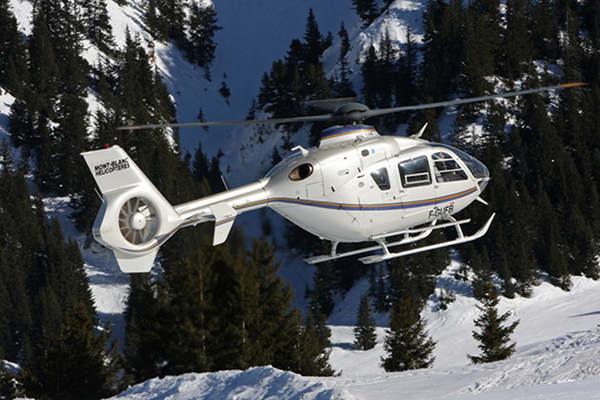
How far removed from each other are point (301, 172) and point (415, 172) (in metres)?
3.44

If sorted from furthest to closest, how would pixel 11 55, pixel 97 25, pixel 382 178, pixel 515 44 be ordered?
pixel 97 25, pixel 515 44, pixel 11 55, pixel 382 178

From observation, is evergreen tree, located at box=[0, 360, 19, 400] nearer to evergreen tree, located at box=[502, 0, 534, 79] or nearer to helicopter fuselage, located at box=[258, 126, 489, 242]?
helicopter fuselage, located at box=[258, 126, 489, 242]

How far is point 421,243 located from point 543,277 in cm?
1048

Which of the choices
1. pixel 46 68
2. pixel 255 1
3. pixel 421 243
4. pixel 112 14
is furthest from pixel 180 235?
pixel 255 1

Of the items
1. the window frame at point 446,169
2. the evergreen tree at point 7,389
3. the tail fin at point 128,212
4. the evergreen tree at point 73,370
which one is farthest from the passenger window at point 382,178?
the evergreen tree at point 7,389

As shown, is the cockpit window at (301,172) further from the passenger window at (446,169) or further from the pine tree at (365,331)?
the pine tree at (365,331)

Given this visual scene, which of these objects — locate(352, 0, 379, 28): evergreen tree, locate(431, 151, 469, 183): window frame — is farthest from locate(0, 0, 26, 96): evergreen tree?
locate(431, 151, 469, 183): window frame

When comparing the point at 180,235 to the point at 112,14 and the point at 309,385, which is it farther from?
the point at 112,14

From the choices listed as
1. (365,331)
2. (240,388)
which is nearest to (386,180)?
(240,388)

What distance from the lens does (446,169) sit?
859 inches

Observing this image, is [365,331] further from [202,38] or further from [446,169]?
[202,38]

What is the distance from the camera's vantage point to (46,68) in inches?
3275

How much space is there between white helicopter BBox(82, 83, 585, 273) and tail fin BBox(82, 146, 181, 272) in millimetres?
24

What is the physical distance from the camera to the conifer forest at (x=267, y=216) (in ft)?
118
